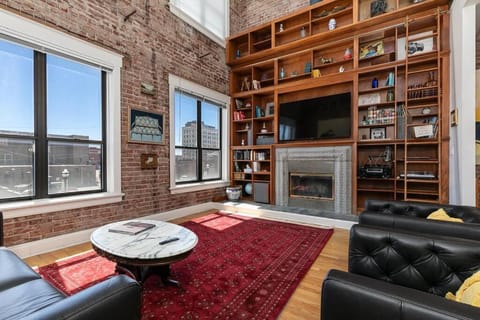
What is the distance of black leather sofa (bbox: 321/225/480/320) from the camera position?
0.83 meters

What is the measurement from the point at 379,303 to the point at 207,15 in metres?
6.05

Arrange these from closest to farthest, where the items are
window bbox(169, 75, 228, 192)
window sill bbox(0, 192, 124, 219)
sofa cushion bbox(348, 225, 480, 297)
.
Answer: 1. sofa cushion bbox(348, 225, 480, 297)
2. window sill bbox(0, 192, 124, 219)
3. window bbox(169, 75, 228, 192)

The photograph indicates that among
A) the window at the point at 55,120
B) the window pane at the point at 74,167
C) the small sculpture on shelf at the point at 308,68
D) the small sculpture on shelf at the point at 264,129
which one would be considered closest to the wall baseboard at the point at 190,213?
the window at the point at 55,120

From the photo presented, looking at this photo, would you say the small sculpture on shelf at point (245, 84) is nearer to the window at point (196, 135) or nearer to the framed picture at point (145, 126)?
the window at point (196, 135)

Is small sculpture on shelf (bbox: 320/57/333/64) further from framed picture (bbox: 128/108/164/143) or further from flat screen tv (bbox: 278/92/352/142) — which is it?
framed picture (bbox: 128/108/164/143)

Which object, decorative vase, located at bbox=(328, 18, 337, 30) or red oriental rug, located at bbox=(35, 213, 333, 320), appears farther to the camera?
decorative vase, located at bbox=(328, 18, 337, 30)

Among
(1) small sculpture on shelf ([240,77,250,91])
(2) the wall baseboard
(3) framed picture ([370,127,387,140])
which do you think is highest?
(1) small sculpture on shelf ([240,77,250,91])

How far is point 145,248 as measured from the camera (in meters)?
1.81

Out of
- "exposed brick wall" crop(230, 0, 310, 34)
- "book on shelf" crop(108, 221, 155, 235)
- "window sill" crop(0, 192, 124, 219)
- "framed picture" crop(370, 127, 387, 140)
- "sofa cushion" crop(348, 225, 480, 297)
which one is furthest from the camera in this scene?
"exposed brick wall" crop(230, 0, 310, 34)

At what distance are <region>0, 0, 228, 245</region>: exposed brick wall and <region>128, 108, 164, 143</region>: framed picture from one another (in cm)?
9

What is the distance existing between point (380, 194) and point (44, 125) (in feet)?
18.2

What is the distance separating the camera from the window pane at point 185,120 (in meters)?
4.59

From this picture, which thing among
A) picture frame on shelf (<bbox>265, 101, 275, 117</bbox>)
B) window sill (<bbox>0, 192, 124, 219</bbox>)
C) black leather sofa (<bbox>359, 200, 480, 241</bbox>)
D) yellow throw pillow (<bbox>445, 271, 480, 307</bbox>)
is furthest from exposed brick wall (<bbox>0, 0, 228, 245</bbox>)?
yellow throw pillow (<bbox>445, 271, 480, 307</bbox>)

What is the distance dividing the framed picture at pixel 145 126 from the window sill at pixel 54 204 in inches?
37.5
